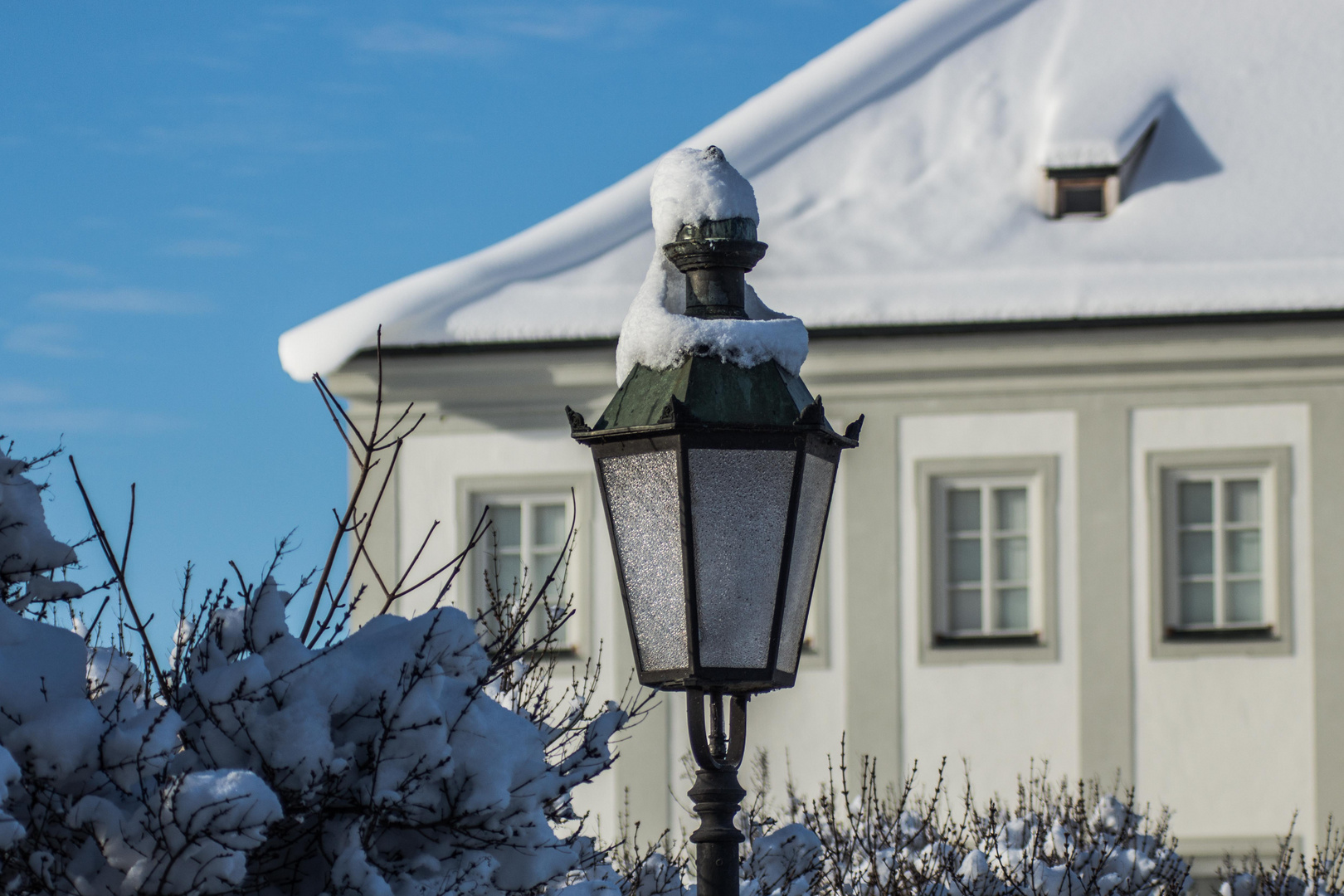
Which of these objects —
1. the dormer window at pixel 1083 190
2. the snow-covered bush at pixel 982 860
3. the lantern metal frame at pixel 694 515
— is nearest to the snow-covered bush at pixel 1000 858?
the snow-covered bush at pixel 982 860

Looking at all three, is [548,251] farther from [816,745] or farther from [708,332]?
[708,332]

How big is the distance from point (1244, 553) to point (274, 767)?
1140 cm

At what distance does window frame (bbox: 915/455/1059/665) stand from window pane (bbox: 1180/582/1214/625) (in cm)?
94

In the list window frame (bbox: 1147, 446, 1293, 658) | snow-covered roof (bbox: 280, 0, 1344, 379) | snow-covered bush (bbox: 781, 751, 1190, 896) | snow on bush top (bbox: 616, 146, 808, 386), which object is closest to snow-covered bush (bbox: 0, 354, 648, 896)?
snow on bush top (bbox: 616, 146, 808, 386)

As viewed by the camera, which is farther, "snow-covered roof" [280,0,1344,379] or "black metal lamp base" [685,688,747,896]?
"snow-covered roof" [280,0,1344,379]

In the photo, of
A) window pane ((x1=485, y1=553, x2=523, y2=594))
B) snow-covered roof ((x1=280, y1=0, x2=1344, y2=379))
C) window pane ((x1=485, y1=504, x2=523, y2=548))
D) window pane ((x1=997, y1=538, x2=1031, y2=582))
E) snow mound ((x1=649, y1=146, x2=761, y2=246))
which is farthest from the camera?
window pane ((x1=485, y1=504, x2=523, y2=548))

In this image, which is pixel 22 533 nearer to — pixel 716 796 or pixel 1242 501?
pixel 716 796

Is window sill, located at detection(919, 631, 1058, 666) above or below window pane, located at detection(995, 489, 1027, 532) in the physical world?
below

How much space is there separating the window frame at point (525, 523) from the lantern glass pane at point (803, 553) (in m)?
9.58

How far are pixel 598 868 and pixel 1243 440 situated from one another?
33.1ft

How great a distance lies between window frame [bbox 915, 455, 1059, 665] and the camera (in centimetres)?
1334

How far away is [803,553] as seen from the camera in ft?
13.2

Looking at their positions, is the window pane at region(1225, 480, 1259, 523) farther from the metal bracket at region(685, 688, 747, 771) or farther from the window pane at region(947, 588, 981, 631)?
the metal bracket at region(685, 688, 747, 771)

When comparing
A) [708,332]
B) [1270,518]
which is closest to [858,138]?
[1270,518]
